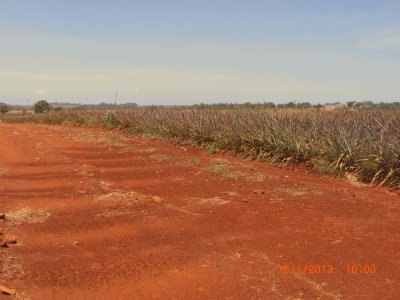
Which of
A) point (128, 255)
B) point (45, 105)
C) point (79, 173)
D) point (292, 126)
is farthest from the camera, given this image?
point (45, 105)

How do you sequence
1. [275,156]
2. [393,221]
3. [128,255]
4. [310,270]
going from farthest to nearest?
[275,156], [393,221], [128,255], [310,270]

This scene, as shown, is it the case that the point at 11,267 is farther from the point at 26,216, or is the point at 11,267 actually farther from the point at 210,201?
the point at 210,201

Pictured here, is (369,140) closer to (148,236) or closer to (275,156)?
(275,156)

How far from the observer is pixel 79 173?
332 inches

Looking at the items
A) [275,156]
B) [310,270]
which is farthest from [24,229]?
[275,156]

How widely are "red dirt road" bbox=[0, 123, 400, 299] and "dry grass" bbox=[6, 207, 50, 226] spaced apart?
13 millimetres

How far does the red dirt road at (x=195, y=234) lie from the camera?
378cm

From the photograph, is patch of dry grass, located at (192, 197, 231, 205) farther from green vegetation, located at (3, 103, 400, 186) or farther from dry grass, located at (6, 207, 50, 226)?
green vegetation, located at (3, 103, 400, 186)

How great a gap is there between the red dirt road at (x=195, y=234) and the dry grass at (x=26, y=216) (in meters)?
0.01

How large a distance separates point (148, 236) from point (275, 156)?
491 centimetres

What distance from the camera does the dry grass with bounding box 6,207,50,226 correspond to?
5.46 metres

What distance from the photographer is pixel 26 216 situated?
5.65m
